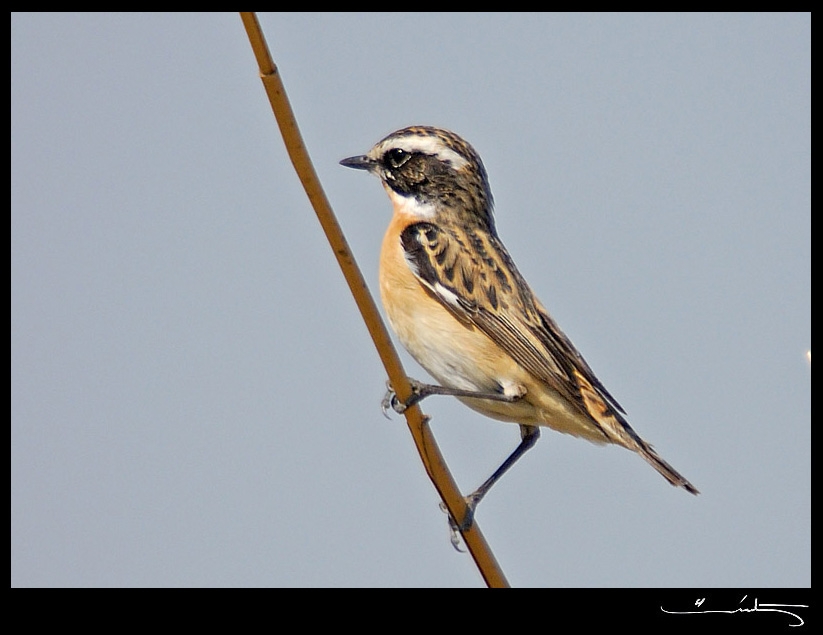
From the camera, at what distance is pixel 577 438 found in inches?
290

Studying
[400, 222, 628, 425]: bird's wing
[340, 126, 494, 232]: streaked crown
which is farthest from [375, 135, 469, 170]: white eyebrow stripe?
[400, 222, 628, 425]: bird's wing

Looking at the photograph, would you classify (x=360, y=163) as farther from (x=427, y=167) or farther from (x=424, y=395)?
(x=424, y=395)

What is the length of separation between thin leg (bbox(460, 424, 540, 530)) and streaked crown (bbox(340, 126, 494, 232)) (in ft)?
5.49

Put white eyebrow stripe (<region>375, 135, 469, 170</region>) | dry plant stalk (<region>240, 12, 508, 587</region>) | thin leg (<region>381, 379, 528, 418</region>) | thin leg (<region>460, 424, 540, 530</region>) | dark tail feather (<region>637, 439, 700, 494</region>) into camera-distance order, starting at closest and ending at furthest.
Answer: dry plant stalk (<region>240, 12, 508, 587</region>), thin leg (<region>381, 379, 528, 418</region>), dark tail feather (<region>637, 439, 700, 494</region>), thin leg (<region>460, 424, 540, 530</region>), white eyebrow stripe (<region>375, 135, 469, 170</region>)

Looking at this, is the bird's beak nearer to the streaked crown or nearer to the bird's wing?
the streaked crown

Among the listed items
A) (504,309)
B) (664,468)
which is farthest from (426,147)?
(664,468)

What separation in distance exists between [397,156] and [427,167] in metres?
0.25

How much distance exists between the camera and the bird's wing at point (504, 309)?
23.5ft

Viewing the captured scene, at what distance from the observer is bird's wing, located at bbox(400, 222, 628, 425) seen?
7152mm

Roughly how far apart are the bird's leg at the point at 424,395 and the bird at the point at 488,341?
0.01 meters

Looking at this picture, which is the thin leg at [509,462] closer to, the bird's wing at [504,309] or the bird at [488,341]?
the bird at [488,341]

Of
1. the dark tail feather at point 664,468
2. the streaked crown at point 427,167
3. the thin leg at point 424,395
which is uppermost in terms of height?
the streaked crown at point 427,167

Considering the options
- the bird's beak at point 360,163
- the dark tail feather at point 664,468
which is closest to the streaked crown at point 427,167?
the bird's beak at point 360,163

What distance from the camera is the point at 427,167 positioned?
8.27 metres
